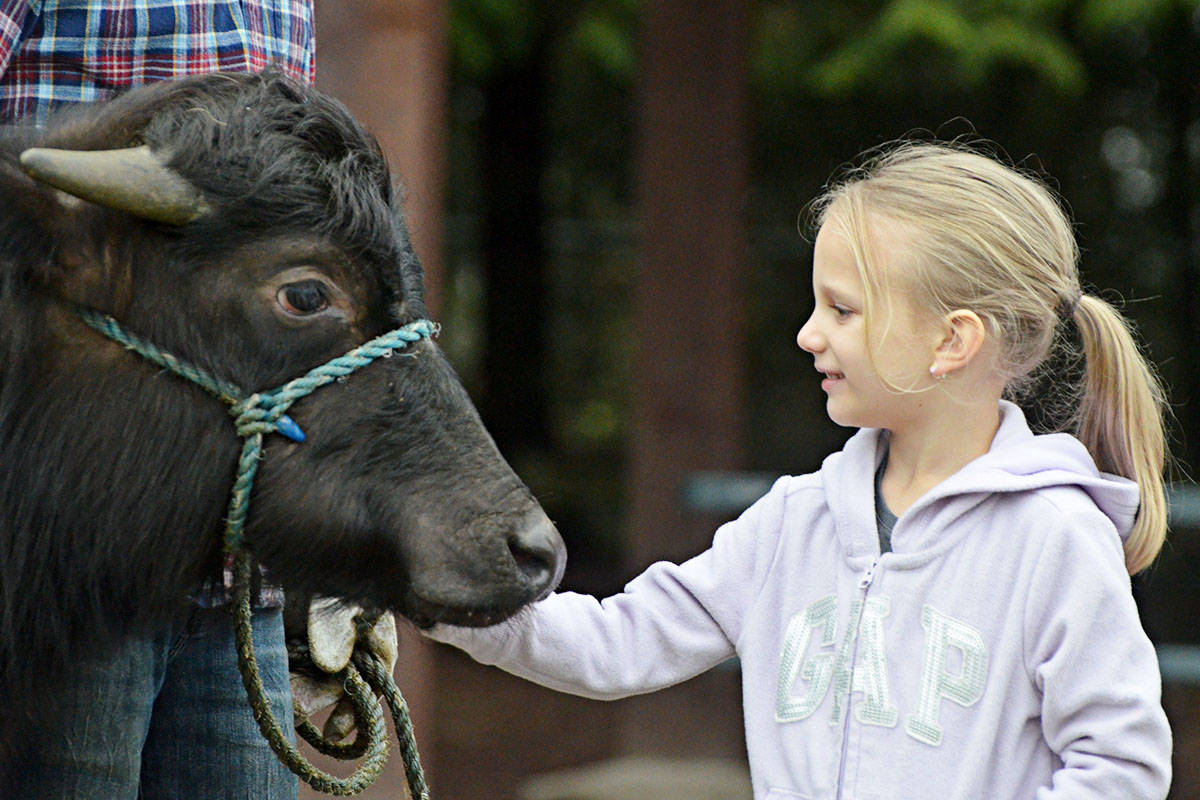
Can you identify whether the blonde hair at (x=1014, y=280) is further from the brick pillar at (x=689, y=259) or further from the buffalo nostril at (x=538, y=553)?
the brick pillar at (x=689, y=259)

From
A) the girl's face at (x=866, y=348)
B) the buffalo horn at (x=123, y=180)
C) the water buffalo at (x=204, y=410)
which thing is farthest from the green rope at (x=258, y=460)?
the girl's face at (x=866, y=348)

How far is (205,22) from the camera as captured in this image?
6.67 ft

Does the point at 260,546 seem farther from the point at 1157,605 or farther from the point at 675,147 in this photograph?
the point at 1157,605

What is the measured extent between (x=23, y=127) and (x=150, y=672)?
703mm

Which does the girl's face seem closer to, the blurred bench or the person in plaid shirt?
the person in plaid shirt

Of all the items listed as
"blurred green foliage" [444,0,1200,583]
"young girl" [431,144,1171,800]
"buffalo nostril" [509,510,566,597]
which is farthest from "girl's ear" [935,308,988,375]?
"blurred green foliage" [444,0,1200,583]

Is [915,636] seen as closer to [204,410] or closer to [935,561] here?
[935,561]

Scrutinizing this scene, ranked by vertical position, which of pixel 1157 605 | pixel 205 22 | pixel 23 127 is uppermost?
pixel 205 22

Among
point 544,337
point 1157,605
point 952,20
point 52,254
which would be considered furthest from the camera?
point 544,337

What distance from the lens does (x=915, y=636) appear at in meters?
1.89

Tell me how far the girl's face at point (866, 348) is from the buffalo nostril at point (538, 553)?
→ 40cm

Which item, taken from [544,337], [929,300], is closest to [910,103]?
[544,337]

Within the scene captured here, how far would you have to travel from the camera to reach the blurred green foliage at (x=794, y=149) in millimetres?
6688

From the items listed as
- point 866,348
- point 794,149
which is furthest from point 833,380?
point 794,149
